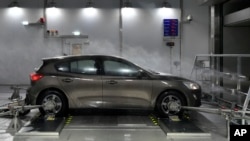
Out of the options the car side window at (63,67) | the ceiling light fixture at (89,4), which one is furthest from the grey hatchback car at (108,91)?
the ceiling light fixture at (89,4)

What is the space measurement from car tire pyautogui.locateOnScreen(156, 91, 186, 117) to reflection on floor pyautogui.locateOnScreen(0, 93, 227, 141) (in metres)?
0.30

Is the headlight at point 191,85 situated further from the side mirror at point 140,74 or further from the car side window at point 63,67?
the car side window at point 63,67

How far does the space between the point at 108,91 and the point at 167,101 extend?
1.39 m

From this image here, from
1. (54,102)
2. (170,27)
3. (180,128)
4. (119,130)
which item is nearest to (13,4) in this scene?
(170,27)

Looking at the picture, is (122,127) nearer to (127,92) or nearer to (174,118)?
(127,92)

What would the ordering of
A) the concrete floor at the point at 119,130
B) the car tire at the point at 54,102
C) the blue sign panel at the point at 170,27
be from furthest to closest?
the blue sign panel at the point at 170,27 < the car tire at the point at 54,102 < the concrete floor at the point at 119,130

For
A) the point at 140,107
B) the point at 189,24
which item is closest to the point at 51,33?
the point at 189,24

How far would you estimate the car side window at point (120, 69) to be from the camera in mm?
8492

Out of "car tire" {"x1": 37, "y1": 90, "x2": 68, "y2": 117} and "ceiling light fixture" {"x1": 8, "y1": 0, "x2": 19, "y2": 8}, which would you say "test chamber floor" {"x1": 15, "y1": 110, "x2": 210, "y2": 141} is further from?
"ceiling light fixture" {"x1": 8, "y1": 0, "x2": 19, "y2": 8}

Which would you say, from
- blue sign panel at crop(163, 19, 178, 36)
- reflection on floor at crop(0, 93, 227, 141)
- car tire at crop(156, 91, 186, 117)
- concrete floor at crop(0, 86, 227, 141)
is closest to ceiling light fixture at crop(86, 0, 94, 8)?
blue sign panel at crop(163, 19, 178, 36)

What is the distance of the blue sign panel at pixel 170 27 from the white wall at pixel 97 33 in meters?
0.25

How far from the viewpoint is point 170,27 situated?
1573 cm

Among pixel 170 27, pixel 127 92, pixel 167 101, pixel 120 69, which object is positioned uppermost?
pixel 170 27

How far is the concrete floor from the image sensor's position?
667cm
